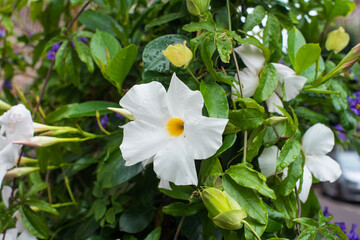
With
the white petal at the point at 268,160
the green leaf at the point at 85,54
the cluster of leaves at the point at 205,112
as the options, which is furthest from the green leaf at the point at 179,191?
the green leaf at the point at 85,54

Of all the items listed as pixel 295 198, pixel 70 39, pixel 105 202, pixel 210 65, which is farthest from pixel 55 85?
pixel 295 198

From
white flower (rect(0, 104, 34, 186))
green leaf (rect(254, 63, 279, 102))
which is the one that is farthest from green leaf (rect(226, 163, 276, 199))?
white flower (rect(0, 104, 34, 186))

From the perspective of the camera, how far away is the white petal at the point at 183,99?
34 cm

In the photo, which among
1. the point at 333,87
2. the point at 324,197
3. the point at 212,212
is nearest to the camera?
the point at 212,212

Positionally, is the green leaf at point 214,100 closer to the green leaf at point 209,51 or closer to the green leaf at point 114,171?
the green leaf at point 209,51

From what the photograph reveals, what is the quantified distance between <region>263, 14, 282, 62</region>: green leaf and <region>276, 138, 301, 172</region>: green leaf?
0.16 m

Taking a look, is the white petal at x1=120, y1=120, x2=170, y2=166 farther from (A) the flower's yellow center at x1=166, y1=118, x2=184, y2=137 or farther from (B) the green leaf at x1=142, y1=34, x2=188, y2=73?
(B) the green leaf at x1=142, y1=34, x2=188, y2=73

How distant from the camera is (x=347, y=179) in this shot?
164 inches

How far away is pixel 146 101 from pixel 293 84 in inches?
9.1

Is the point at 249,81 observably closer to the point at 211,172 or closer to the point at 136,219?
the point at 211,172

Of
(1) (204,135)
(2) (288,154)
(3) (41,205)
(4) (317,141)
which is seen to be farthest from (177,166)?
(3) (41,205)

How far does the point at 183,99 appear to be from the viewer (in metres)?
0.34

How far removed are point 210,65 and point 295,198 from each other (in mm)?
224

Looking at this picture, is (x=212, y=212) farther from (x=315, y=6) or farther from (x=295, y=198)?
(x=315, y=6)
